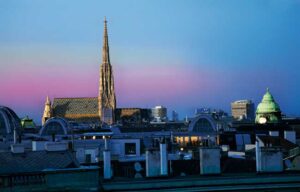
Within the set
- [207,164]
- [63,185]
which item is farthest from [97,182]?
[207,164]

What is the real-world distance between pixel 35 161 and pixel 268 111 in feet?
358

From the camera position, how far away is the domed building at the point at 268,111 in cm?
13575

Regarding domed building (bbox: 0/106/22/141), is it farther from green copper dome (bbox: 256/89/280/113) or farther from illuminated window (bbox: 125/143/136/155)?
illuminated window (bbox: 125/143/136/155)

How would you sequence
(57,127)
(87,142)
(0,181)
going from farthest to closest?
(57,127) → (87,142) → (0,181)

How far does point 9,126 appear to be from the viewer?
128875 mm

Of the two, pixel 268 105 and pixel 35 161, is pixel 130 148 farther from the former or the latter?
pixel 268 105

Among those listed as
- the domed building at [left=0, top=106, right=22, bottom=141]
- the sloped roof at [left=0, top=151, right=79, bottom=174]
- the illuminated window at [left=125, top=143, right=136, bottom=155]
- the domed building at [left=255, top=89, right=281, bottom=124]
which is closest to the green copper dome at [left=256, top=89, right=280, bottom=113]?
the domed building at [left=255, top=89, right=281, bottom=124]

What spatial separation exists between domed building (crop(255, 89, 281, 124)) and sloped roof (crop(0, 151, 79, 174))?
104 meters

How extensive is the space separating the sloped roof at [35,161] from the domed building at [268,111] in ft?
→ 340

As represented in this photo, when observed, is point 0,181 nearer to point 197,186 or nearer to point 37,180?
point 37,180

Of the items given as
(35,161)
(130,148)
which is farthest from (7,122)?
(35,161)

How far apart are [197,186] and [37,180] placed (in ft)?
22.2

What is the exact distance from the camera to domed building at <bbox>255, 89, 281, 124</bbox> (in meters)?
136

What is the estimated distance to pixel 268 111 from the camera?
137875 millimetres
